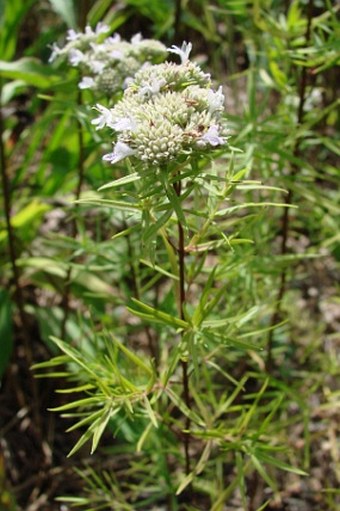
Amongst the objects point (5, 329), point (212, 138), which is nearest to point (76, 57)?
point (212, 138)

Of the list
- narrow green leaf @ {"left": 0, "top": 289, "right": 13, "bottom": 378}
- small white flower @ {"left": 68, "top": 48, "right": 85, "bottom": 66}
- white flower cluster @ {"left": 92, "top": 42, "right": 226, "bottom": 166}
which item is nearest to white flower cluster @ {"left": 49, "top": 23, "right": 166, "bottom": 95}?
small white flower @ {"left": 68, "top": 48, "right": 85, "bottom": 66}

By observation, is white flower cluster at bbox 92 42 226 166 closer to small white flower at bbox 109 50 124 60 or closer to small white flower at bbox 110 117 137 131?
small white flower at bbox 110 117 137 131

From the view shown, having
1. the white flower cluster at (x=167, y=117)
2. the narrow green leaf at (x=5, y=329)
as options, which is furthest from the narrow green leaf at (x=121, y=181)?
the narrow green leaf at (x=5, y=329)

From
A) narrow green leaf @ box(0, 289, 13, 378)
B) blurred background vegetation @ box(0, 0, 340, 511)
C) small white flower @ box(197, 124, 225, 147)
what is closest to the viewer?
small white flower @ box(197, 124, 225, 147)

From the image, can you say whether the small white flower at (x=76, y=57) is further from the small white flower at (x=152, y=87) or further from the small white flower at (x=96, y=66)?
the small white flower at (x=152, y=87)

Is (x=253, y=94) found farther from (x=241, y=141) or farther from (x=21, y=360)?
(x=21, y=360)

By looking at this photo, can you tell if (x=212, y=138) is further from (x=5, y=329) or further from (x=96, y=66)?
(x=5, y=329)

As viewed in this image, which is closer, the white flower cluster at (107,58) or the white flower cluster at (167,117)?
the white flower cluster at (167,117)

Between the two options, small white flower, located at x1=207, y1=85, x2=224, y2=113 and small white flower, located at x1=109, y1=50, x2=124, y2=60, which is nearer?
small white flower, located at x1=207, y1=85, x2=224, y2=113

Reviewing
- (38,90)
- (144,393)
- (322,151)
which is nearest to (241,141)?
(144,393)
